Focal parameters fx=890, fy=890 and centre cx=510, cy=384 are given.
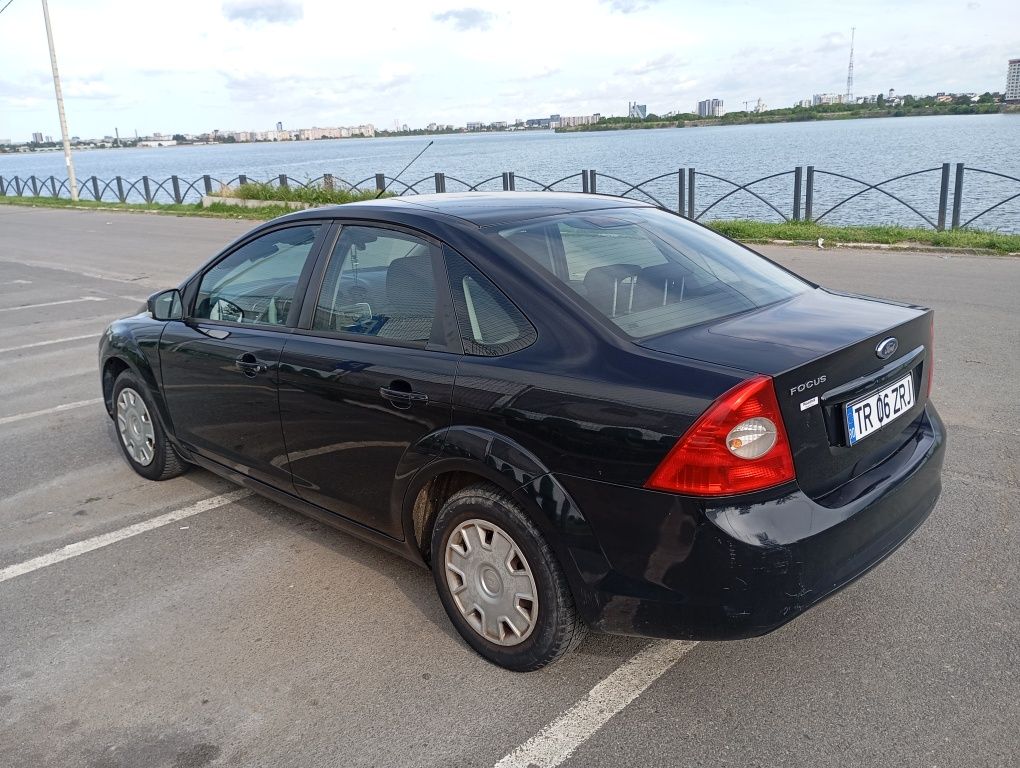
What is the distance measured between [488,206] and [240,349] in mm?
1352

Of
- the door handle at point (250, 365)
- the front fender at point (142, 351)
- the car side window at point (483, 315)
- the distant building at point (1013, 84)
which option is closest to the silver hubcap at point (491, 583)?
the car side window at point (483, 315)

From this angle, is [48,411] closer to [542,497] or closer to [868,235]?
[542,497]

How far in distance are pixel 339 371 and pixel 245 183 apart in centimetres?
2578

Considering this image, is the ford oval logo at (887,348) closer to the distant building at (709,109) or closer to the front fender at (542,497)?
the front fender at (542,497)

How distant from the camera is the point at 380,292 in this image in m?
3.55

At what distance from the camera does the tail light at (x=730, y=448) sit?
2537 mm

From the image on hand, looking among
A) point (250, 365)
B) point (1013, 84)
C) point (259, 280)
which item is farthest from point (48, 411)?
point (1013, 84)

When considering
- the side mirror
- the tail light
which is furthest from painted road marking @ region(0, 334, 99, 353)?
the tail light

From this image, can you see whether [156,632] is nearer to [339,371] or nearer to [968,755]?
[339,371]

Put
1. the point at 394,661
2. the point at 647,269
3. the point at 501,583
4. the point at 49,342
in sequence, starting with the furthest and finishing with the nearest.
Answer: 1. the point at 49,342
2. the point at 647,269
3. the point at 394,661
4. the point at 501,583

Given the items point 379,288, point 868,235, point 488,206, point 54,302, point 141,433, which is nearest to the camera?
point 379,288

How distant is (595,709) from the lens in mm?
2893

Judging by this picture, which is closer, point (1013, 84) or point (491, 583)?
point (491, 583)

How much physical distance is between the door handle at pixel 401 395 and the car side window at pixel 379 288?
17cm
